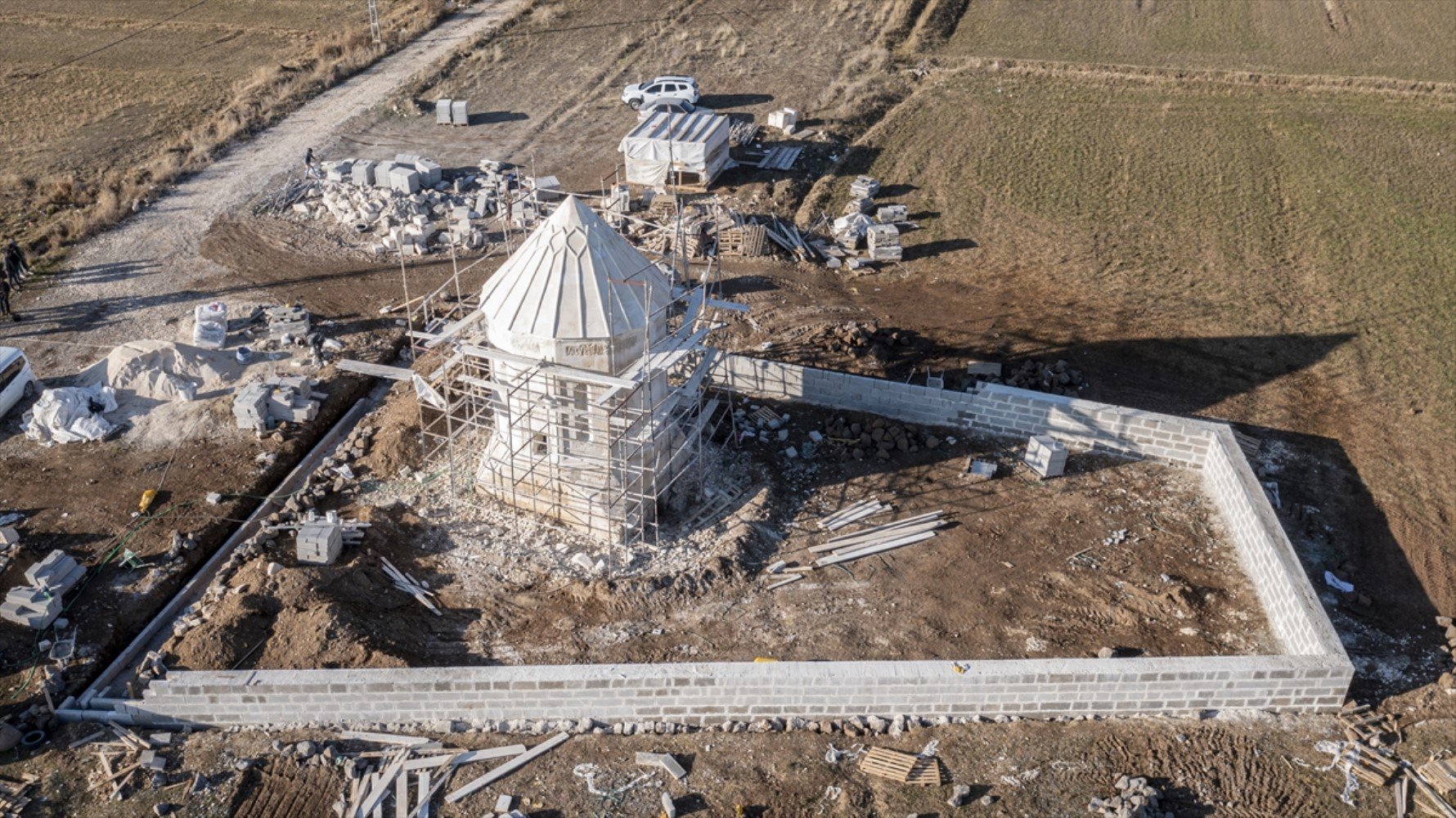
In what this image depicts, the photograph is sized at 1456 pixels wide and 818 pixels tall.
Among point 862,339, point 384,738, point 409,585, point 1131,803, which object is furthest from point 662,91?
point 1131,803

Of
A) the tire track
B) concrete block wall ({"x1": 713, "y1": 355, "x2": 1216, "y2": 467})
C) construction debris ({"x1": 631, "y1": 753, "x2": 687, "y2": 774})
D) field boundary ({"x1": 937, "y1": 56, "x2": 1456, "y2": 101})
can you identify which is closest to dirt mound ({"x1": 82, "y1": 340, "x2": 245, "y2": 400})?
concrete block wall ({"x1": 713, "y1": 355, "x2": 1216, "y2": 467})

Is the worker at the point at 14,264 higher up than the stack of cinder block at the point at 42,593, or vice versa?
the worker at the point at 14,264

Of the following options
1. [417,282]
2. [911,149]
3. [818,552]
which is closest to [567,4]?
[911,149]

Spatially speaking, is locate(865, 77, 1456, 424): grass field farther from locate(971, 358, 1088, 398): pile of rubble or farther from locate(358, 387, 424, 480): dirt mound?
locate(358, 387, 424, 480): dirt mound

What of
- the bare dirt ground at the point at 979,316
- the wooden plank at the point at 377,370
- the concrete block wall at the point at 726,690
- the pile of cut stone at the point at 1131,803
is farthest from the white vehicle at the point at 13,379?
the pile of cut stone at the point at 1131,803

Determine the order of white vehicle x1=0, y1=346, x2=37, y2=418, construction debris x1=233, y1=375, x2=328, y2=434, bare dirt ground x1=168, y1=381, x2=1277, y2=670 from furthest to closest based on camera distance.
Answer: white vehicle x1=0, y1=346, x2=37, y2=418 → construction debris x1=233, y1=375, x2=328, y2=434 → bare dirt ground x1=168, y1=381, x2=1277, y2=670

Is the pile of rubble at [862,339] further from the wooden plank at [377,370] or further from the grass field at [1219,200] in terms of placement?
the wooden plank at [377,370]

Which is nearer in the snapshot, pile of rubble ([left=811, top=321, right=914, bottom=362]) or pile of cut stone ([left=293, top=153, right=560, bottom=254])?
pile of rubble ([left=811, top=321, right=914, bottom=362])
